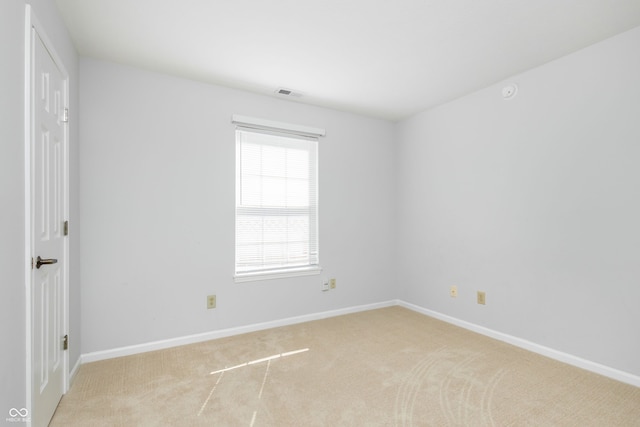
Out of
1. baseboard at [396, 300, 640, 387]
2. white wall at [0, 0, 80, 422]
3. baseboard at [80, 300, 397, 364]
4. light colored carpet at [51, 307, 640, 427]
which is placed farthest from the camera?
baseboard at [80, 300, 397, 364]

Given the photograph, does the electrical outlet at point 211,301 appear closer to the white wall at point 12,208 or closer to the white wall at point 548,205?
the white wall at point 12,208

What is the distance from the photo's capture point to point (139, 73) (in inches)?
108

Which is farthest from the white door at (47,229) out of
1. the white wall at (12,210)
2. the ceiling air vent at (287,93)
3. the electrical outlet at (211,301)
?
the ceiling air vent at (287,93)

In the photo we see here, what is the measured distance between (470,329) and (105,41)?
3931 millimetres

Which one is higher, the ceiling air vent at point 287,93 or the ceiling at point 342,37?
the ceiling at point 342,37

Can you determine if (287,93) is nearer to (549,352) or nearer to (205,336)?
(205,336)

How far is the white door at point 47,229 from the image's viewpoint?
5.02ft

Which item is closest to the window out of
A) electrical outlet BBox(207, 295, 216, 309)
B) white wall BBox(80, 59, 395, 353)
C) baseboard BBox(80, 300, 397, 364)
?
white wall BBox(80, 59, 395, 353)

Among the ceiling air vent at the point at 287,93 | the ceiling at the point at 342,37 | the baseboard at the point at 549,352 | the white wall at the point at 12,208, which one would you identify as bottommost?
the baseboard at the point at 549,352

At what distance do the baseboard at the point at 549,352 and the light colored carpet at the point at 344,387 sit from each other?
7cm

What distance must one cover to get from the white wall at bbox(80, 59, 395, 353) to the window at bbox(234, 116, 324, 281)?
12 centimetres

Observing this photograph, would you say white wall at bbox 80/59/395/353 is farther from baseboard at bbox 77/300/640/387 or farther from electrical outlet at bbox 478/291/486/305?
electrical outlet at bbox 478/291/486/305

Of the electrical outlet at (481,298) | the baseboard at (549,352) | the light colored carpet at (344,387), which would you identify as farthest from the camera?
the electrical outlet at (481,298)

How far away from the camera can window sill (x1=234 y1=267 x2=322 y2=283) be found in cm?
315
